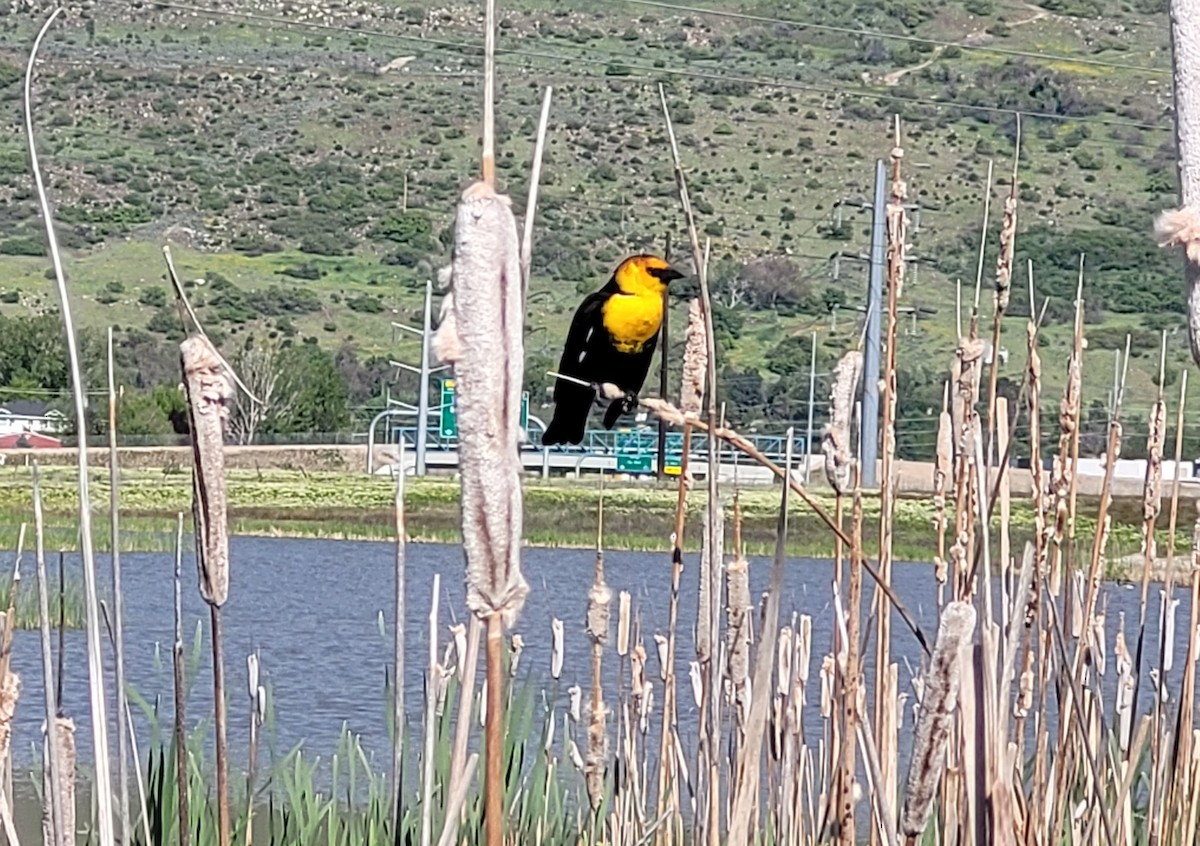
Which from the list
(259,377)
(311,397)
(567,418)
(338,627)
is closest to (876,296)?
(567,418)

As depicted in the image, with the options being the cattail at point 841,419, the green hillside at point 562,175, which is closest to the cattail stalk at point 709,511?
the cattail at point 841,419

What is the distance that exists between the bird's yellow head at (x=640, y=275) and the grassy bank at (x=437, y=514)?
11619mm

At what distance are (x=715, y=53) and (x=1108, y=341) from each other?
27185 mm

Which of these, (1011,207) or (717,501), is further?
(1011,207)

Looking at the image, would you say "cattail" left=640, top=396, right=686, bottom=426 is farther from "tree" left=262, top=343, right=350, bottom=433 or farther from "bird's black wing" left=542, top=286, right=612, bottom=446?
"tree" left=262, top=343, right=350, bottom=433

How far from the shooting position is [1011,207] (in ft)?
6.98

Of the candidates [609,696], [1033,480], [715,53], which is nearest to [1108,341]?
[715,53]

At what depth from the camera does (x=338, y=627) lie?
10.7m

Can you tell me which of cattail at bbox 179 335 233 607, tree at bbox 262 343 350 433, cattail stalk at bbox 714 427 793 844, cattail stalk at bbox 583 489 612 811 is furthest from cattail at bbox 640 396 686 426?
tree at bbox 262 343 350 433

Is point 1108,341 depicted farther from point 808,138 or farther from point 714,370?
point 714,370

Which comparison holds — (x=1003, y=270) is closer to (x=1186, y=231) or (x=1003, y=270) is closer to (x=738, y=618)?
(x=738, y=618)

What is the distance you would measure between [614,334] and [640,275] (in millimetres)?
147

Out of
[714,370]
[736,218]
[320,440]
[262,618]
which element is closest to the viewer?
[714,370]

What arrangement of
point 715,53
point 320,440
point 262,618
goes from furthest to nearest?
1. point 715,53
2. point 320,440
3. point 262,618
